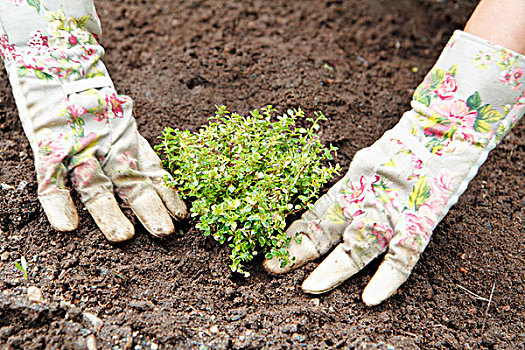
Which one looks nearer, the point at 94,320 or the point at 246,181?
the point at 94,320

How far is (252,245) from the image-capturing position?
6.92 feet

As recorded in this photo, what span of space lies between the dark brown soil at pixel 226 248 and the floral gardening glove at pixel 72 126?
0.12 meters

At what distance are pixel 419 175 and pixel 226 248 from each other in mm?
941

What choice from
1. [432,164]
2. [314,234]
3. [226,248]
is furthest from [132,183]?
[432,164]

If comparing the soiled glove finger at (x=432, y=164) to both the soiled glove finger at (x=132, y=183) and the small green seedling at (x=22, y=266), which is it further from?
the small green seedling at (x=22, y=266)

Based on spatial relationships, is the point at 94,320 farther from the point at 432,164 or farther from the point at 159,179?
the point at 432,164

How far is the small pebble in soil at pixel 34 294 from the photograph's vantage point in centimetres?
189

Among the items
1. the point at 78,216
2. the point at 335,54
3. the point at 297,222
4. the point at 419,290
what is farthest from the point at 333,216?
the point at 335,54

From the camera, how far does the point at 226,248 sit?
2.21 m

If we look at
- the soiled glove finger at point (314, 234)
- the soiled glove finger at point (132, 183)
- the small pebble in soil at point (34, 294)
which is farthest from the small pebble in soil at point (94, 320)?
the soiled glove finger at point (314, 234)

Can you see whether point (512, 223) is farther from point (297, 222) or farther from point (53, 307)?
point (53, 307)

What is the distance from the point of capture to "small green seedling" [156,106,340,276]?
2039 mm

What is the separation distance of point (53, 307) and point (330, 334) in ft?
3.66

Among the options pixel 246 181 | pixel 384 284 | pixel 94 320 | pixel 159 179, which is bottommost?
pixel 94 320
